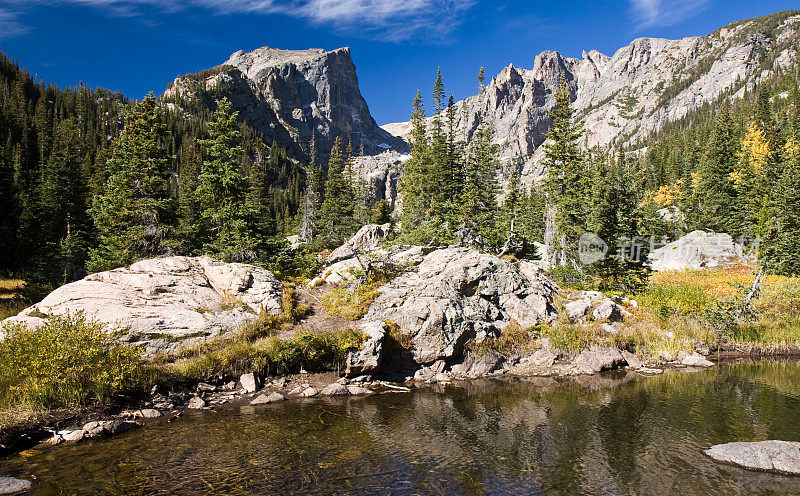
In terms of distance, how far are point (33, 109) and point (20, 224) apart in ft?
307

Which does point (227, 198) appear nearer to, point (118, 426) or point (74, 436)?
point (118, 426)

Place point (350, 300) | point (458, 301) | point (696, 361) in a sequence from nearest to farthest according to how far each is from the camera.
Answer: point (696, 361), point (458, 301), point (350, 300)

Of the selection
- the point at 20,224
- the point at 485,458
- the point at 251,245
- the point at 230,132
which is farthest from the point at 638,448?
the point at 20,224

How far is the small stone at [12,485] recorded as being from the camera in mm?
8714

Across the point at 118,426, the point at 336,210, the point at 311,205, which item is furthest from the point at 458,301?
the point at 311,205

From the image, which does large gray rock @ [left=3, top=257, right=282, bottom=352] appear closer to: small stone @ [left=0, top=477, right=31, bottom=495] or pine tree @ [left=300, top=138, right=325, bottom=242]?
small stone @ [left=0, top=477, right=31, bottom=495]

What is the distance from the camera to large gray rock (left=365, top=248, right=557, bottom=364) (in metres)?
20.2

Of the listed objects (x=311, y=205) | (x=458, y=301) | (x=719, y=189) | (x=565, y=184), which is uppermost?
(x=719, y=189)

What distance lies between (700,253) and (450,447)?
5553 centimetres

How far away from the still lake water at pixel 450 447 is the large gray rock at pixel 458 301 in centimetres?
350

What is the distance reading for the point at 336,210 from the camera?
54062 mm

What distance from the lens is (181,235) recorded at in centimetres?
2741

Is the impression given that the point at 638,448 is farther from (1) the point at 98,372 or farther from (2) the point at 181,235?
(2) the point at 181,235

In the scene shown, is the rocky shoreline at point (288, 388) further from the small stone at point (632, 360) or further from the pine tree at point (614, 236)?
the pine tree at point (614, 236)
